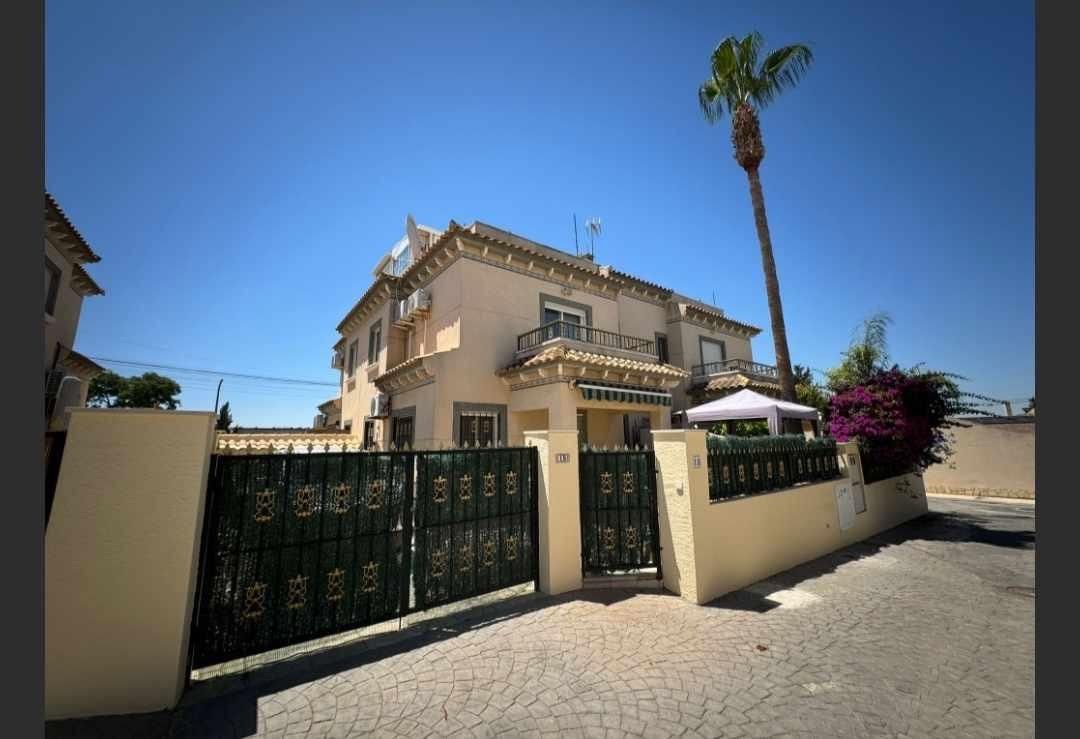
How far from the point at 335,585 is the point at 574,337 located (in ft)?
33.4

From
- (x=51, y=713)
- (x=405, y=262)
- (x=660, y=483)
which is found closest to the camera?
(x=51, y=713)

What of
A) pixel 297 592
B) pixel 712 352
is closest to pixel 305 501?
pixel 297 592

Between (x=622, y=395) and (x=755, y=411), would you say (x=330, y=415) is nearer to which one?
(x=622, y=395)

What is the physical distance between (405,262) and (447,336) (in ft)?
24.0

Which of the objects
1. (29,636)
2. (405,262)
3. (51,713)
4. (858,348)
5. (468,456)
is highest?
(405,262)

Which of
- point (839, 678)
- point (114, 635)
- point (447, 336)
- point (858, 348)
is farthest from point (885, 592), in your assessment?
point (858, 348)

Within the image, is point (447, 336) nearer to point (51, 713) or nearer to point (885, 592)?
point (51, 713)

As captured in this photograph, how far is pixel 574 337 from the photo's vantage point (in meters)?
13.1

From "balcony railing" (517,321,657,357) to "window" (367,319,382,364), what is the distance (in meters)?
7.54

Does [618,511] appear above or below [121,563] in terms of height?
below

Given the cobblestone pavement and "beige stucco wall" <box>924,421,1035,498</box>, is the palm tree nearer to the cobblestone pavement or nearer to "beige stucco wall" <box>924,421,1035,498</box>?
the cobblestone pavement

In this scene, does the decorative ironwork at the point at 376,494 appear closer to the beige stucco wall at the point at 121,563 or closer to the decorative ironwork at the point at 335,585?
the decorative ironwork at the point at 335,585

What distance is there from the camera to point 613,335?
551 inches

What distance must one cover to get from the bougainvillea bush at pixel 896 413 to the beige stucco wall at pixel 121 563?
12.9 metres
